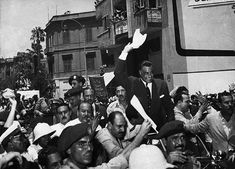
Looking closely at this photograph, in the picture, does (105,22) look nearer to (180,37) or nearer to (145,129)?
(145,129)

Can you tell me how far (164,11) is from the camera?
782 inches

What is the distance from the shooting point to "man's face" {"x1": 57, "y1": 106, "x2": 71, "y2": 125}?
231 inches

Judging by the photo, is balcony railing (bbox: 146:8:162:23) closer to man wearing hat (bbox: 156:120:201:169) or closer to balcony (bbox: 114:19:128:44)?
balcony (bbox: 114:19:128:44)

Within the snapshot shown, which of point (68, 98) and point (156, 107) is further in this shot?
point (68, 98)

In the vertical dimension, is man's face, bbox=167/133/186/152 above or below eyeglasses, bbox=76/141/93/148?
below

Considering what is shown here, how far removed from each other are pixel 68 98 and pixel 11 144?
2.50m

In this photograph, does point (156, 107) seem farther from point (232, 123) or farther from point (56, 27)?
point (56, 27)

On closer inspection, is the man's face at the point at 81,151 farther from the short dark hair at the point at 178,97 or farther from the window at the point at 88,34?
the window at the point at 88,34

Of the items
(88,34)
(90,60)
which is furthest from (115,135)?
(90,60)

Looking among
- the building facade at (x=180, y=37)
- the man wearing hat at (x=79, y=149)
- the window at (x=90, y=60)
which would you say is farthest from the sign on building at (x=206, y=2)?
the window at (x=90, y=60)

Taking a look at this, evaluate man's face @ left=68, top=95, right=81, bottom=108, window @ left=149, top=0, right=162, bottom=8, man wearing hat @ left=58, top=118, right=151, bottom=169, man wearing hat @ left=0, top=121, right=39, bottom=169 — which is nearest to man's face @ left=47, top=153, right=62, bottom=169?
man wearing hat @ left=0, top=121, right=39, bottom=169

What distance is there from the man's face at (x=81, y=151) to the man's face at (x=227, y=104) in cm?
210

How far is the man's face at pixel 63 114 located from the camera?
5867 mm

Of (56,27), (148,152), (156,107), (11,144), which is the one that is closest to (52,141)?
(11,144)
